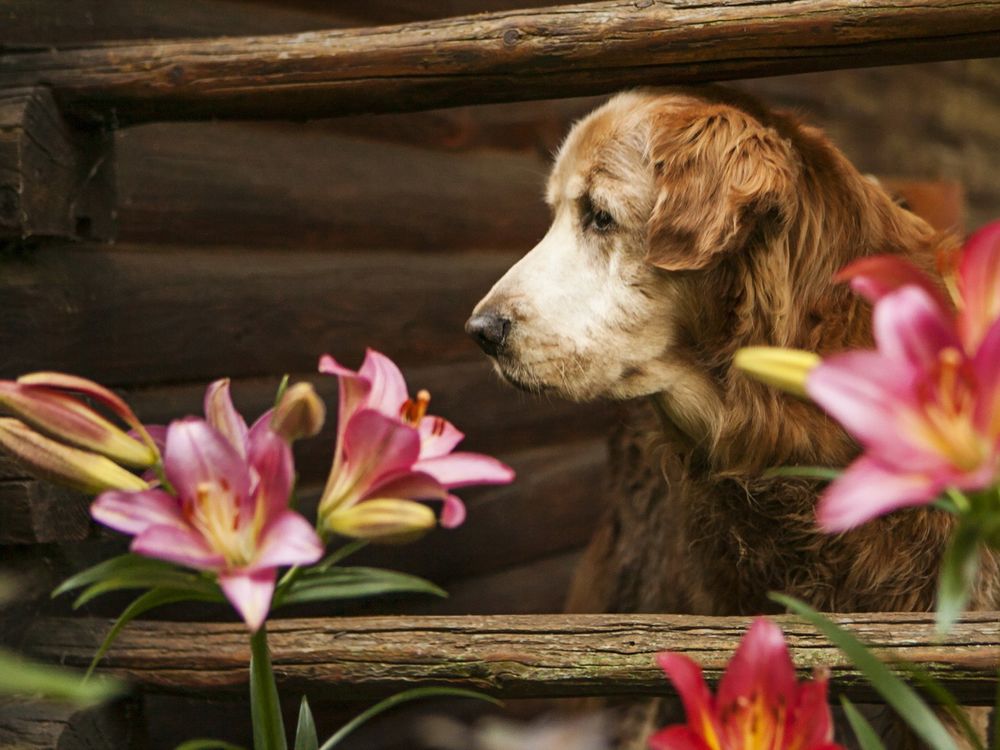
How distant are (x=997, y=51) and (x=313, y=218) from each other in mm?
1653

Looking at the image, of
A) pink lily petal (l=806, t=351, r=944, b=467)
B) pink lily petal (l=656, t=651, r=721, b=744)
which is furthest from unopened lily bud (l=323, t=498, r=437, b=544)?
pink lily petal (l=806, t=351, r=944, b=467)

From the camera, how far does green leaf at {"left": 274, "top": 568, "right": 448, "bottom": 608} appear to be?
0.85 meters

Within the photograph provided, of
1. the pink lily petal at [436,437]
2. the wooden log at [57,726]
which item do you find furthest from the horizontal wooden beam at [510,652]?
the pink lily petal at [436,437]

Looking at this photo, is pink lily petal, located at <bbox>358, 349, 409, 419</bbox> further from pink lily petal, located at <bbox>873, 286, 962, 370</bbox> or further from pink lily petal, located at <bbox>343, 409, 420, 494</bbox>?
pink lily petal, located at <bbox>873, 286, 962, 370</bbox>

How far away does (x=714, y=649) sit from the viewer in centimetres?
149

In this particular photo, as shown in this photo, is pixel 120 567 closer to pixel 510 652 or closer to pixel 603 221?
pixel 510 652

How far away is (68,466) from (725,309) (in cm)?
131

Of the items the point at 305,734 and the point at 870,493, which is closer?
the point at 870,493

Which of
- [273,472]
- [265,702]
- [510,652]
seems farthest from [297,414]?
[510,652]

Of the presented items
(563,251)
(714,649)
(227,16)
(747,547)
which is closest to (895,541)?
(747,547)

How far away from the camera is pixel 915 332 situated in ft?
2.20

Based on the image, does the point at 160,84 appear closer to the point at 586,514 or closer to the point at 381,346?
the point at 381,346

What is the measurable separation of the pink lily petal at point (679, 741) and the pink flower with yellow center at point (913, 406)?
237mm

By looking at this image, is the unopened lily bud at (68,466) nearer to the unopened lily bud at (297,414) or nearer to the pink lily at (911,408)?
the unopened lily bud at (297,414)
